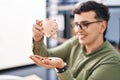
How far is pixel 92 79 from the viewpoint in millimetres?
1012

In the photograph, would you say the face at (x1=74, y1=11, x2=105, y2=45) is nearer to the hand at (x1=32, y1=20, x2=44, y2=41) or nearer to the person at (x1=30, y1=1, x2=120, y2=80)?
the person at (x1=30, y1=1, x2=120, y2=80)

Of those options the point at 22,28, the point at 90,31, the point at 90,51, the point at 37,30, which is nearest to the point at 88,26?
the point at 90,31

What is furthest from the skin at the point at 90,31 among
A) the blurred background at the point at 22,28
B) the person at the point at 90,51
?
the blurred background at the point at 22,28

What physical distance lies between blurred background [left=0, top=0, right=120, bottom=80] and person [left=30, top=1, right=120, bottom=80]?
0.38 metres

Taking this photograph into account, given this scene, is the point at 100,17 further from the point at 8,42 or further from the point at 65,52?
the point at 8,42

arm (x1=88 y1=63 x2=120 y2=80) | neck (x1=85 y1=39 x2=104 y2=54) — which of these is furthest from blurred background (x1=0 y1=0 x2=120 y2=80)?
arm (x1=88 y1=63 x2=120 y2=80)

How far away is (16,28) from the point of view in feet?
5.11

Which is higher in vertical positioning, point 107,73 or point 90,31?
point 90,31

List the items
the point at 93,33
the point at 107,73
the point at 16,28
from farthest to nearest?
the point at 16,28, the point at 93,33, the point at 107,73

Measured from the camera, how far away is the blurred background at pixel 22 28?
4.99 ft

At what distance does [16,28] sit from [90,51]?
63 centimetres

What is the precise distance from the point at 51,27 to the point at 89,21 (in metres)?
0.21

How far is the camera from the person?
0.98 meters

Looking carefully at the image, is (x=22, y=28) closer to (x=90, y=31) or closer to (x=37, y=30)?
(x=37, y=30)
